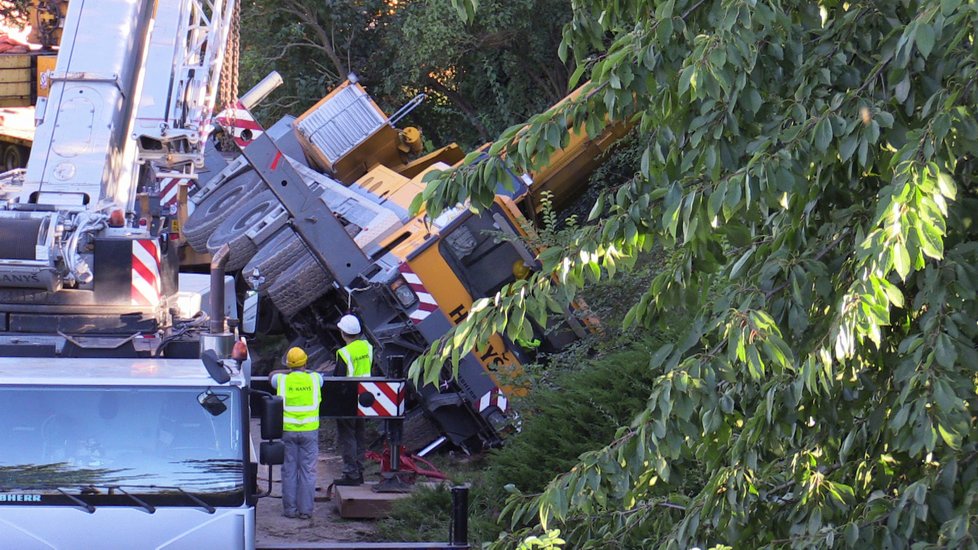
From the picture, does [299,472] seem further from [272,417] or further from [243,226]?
[272,417]

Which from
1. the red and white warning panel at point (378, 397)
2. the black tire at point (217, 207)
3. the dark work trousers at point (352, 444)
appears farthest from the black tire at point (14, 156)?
the red and white warning panel at point (378, 397)

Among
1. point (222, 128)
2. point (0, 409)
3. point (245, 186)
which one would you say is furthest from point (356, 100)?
point (0, 409)

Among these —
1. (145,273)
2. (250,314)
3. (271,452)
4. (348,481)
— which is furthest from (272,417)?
(250,314)

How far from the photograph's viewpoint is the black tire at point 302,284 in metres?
11.4

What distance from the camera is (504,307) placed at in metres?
3.68

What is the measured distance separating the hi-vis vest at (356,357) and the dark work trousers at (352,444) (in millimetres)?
420

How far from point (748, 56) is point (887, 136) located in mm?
434

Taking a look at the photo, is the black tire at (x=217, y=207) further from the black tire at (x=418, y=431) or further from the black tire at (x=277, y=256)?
the black tire at (x=418, y=431)

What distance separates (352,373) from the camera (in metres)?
10.1

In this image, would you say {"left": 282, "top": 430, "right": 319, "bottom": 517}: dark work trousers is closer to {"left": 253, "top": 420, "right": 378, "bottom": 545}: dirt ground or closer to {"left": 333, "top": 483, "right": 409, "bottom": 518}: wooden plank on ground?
{"left": 253, "top": 420, "right": 378, "bottom": 545}: dirt ground

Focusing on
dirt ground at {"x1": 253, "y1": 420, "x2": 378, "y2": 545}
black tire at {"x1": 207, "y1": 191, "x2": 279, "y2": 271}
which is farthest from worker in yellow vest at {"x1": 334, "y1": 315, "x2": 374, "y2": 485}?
black tire at {"x1": 207, "y1": 191, "x2": 279, "y2": 271}

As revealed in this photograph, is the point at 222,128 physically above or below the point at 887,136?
above

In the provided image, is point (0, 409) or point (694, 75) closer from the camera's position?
point (694, 75)

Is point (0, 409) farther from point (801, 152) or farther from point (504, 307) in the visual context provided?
point (801, 152)
